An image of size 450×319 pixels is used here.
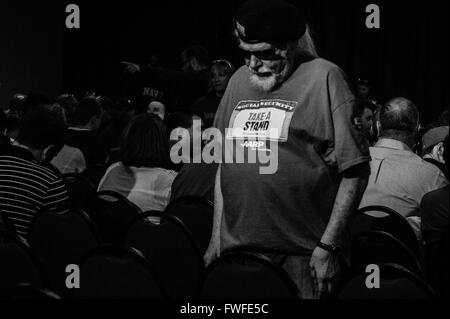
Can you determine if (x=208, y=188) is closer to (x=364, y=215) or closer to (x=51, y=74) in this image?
(x=364, y=215)

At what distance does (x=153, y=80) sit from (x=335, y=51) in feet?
16.9

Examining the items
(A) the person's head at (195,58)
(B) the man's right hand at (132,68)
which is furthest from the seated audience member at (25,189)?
(A) the person's head at (195,58)

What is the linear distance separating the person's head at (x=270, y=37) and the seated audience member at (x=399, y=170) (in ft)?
4.85

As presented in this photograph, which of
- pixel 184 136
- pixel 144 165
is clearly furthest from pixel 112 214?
pixel 184 136

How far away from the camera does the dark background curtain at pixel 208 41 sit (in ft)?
34.0

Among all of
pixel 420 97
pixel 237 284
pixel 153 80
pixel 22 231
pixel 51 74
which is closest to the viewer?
pixel 237 284

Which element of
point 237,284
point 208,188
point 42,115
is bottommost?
point 208,188

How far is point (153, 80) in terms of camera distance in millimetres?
6309

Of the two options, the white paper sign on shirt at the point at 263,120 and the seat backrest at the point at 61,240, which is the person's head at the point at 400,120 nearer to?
the white paper sign on shirt at the point at 263,120

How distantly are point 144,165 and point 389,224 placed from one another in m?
1.42

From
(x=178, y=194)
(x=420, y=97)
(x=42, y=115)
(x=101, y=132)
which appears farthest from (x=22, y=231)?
(x=420, y=97)

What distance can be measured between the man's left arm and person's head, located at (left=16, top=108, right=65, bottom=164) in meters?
1.70

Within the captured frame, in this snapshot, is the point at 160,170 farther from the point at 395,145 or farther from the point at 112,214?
the point at 395,145

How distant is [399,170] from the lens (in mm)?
3578
